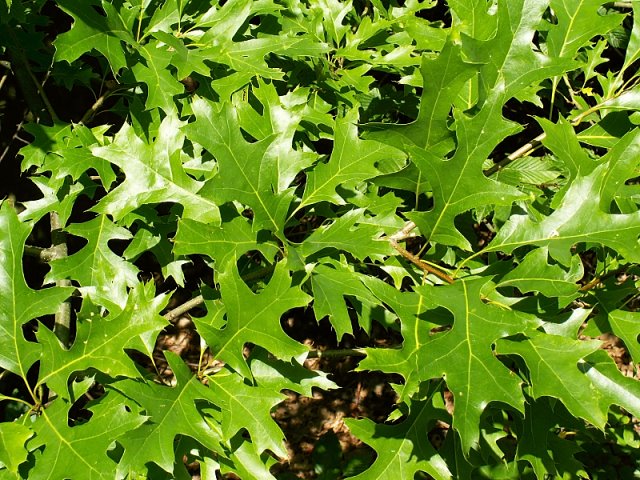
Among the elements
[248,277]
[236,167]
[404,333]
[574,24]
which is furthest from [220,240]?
[574,24]

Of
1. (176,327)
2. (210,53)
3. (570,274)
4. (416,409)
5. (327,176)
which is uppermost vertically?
(210,53)

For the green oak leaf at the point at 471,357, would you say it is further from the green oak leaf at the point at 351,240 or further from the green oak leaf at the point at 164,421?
the green oak leaf at the point at 164,421

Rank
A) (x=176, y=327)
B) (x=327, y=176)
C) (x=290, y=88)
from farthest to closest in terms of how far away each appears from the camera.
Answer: (x=176, y=327), (x=290, y=88), (x=327, y=176)

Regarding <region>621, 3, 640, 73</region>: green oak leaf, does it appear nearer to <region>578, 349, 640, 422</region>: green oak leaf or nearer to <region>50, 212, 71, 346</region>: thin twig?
<region>578, 349, 640, 422</region>: green oak leaf

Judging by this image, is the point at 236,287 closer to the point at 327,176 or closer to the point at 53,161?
the point at 327,176

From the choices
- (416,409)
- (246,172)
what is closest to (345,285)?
(246,172)

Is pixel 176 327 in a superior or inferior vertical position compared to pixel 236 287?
inferior

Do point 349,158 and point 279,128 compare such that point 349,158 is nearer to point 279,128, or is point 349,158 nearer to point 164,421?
point 279,128
